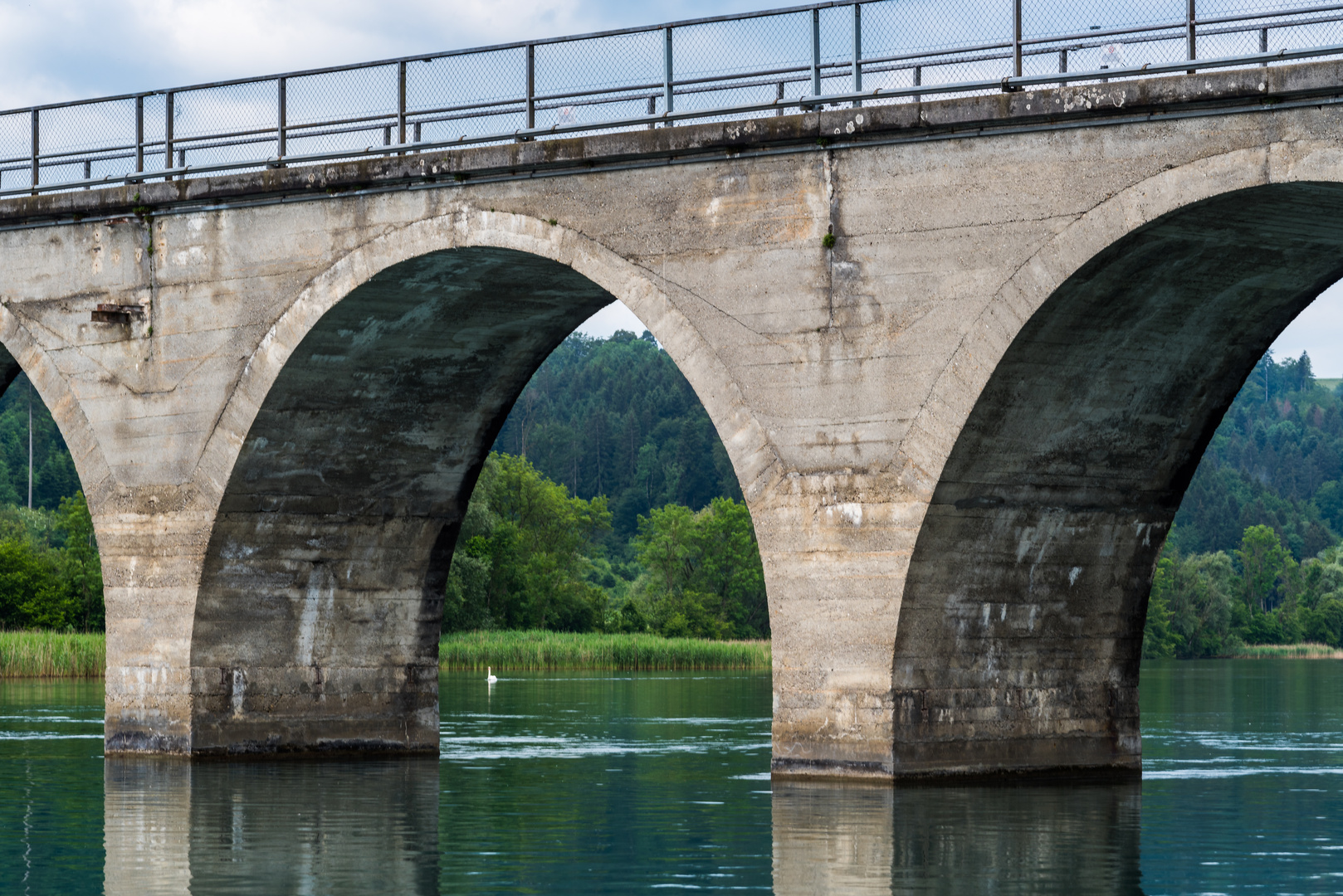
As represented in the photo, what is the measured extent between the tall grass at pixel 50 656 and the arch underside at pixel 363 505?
62.5ft

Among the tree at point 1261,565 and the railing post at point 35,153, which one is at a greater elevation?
the railing post at point 35,153

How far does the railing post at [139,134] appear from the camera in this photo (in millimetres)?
24547

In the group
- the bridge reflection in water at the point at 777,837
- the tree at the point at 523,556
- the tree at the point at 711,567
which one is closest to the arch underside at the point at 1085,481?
the bridge reflection in water at the point at 777,837

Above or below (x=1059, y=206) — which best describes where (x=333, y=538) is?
below

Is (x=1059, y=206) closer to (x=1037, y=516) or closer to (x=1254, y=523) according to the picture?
(x=1037, y=516)

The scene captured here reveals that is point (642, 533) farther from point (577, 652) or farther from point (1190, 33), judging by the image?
point (1190, 33)

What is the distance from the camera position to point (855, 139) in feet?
62.4

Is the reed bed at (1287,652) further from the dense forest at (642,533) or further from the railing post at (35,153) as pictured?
the railing post at (35,153)

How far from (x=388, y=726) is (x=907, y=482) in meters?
9.03

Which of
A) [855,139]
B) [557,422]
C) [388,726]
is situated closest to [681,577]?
[557,422]

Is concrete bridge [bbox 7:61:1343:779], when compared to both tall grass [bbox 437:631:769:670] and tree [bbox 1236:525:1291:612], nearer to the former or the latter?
tall grass [bbox 437:631:769:670]

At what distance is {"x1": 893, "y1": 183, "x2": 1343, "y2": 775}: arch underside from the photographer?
1814 centimetres

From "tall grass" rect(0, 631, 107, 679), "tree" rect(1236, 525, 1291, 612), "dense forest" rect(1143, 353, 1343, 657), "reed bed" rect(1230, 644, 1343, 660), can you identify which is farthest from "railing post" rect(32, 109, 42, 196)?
"tree" rect(1236, 525, 1291, 612)

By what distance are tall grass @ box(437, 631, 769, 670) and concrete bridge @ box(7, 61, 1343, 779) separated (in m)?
30.6
